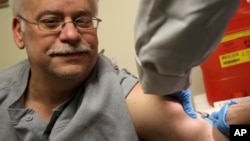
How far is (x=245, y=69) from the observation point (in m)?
1.23

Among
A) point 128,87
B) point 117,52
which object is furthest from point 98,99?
point 117,52

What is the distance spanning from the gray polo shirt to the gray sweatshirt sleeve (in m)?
0.50

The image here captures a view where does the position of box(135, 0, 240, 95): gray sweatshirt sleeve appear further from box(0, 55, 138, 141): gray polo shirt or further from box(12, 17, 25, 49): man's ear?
box(12, 17, 25, 49): man's ear

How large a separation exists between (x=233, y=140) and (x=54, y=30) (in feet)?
2.05

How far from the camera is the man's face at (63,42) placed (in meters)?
0.98

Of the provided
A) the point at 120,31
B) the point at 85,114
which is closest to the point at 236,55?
the point at 120,31

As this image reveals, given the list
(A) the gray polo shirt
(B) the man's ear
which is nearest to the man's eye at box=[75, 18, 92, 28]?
(A) the gray polo shirt

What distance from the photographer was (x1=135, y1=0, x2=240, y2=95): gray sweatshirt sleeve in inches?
15.9

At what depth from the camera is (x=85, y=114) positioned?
956mm

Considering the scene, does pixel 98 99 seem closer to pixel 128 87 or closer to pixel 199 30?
pixel 128 87

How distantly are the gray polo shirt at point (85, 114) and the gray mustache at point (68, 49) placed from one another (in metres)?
0.10

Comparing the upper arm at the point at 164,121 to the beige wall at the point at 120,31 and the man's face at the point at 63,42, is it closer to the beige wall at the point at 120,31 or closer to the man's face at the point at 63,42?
the man's face at the point at 63,42

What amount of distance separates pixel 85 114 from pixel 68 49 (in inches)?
8.1

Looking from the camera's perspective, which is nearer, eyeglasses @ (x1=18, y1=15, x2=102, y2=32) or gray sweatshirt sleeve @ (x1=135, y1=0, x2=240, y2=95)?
gray sweatshirt sleeve @ (x1=135, y1=0, x2=240, y2=95)
